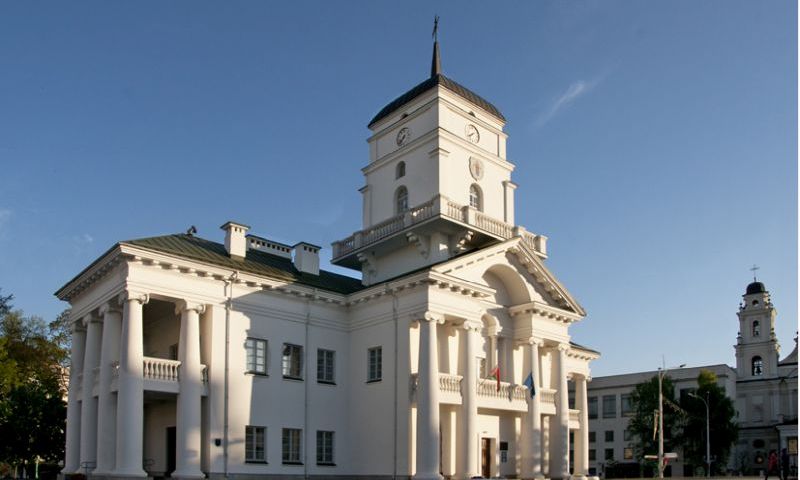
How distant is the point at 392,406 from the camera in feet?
99.8

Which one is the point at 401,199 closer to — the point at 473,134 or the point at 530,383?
the point at 473,134

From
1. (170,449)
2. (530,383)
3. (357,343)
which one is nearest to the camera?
(170,449)

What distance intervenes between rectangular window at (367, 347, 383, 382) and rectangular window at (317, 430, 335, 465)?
2.63 metres

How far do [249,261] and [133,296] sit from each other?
5.80 metres

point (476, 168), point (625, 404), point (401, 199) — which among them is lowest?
point (625, 404)

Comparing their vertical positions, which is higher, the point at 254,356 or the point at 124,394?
the point at 254,356

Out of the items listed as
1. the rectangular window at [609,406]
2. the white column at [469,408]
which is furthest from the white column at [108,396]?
the rectangular window at [609,406]

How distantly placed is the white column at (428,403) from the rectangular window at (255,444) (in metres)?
5.47

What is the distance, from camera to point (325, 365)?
32.1 metres

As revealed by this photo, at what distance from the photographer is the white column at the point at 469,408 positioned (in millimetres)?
29344

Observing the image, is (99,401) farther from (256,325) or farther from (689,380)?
(689,380)

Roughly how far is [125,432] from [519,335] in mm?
16027

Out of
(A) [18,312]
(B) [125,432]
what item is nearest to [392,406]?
(B) [125,432]

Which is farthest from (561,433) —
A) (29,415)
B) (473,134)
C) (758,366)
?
(758,366)
